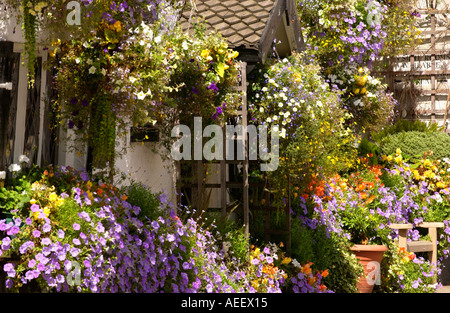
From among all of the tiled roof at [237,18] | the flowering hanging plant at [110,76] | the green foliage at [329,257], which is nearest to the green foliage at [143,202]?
the flowering hanging plant at [110,76]

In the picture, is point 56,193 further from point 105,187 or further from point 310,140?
point 310,140

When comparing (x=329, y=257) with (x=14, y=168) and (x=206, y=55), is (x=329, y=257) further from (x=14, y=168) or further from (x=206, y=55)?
(x=14, y=168)

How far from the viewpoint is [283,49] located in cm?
972

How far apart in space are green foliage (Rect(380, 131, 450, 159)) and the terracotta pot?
3.37 meters

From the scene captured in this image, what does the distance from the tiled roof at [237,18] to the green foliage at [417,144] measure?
440 centimetres

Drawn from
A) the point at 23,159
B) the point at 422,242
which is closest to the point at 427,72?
the point at 422,242

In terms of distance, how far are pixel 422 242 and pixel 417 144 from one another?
215 cm

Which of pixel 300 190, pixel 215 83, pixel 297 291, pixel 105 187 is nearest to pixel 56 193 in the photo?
pixel 105 187

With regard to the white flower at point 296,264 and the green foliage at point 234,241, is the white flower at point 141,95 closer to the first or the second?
the green foliage at point 234,241

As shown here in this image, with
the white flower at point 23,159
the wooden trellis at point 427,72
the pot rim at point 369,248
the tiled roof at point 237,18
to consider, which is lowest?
the pot rim at point 369,248

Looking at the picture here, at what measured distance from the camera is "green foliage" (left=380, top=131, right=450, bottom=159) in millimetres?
11195

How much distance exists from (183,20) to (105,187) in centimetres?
333

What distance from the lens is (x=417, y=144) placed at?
37.1 ft

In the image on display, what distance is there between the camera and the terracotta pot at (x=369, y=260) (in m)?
8.30
